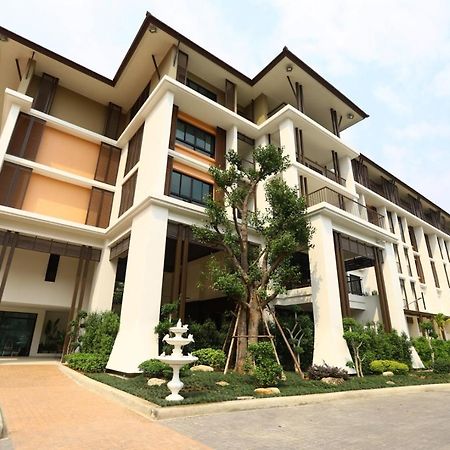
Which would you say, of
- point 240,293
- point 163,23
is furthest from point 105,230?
point 163,23

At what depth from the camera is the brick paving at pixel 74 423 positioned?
426 cm

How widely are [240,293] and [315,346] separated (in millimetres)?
4067

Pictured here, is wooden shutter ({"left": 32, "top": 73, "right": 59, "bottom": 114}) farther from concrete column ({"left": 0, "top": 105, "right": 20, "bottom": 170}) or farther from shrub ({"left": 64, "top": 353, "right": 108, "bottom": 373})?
shrub ({"left": 64, "top": 353, "right": 108, "bottom": 373})

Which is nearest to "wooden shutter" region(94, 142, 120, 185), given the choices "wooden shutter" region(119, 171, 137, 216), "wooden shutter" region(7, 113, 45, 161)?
"wooden shutter" region(119, 171, 137, 216)

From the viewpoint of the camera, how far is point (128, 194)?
15.4 m

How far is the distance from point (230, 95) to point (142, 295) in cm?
1249

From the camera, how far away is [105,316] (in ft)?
40.9

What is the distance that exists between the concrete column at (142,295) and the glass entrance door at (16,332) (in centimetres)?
864

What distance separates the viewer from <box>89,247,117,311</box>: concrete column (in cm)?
1491

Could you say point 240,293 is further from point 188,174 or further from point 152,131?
point 152,131

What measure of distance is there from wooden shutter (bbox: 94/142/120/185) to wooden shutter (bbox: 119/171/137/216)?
147cm

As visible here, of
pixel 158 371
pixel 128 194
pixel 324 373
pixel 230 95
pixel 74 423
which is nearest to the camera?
pixel 74 423

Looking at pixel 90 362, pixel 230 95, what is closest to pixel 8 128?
pixel 90 362

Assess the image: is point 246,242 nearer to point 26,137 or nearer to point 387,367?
point 387,367
